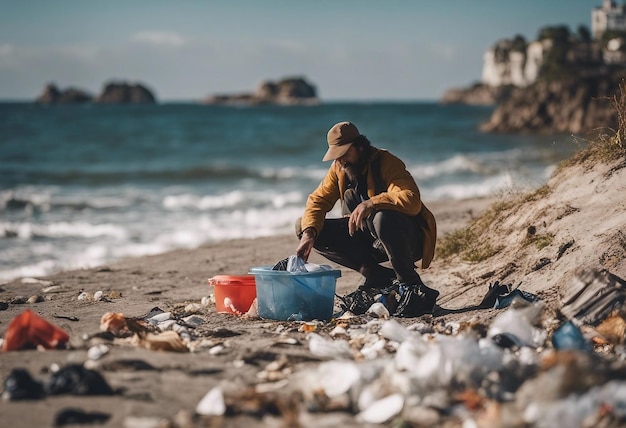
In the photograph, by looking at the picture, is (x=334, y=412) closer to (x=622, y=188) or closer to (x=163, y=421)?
(x=163, y=421)

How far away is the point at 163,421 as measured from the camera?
3832 mm

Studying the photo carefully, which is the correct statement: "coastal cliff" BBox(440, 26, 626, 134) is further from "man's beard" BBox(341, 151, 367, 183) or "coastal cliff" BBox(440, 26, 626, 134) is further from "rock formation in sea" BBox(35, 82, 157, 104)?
"rock formation in sea" BBox(35, 82, 157, 104)

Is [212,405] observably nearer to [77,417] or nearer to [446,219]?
[77,417]

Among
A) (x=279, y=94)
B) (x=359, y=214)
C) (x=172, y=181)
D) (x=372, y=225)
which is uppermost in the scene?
(x=279, y=94)

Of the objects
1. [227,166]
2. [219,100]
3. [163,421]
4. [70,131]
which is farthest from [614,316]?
[219,100]

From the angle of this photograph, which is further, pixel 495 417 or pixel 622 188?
pixel 622 188

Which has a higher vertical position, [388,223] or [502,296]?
[388,223]

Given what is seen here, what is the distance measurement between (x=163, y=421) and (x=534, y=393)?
172cm

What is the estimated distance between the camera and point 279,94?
518ft

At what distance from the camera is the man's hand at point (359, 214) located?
6148 mm

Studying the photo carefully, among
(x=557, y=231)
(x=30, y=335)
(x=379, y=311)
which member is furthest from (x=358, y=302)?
(x=30, y=335)

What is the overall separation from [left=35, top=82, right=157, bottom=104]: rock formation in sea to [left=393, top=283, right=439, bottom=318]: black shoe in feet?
472

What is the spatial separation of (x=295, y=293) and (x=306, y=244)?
39 centimetres

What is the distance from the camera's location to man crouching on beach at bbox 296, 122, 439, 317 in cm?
619
